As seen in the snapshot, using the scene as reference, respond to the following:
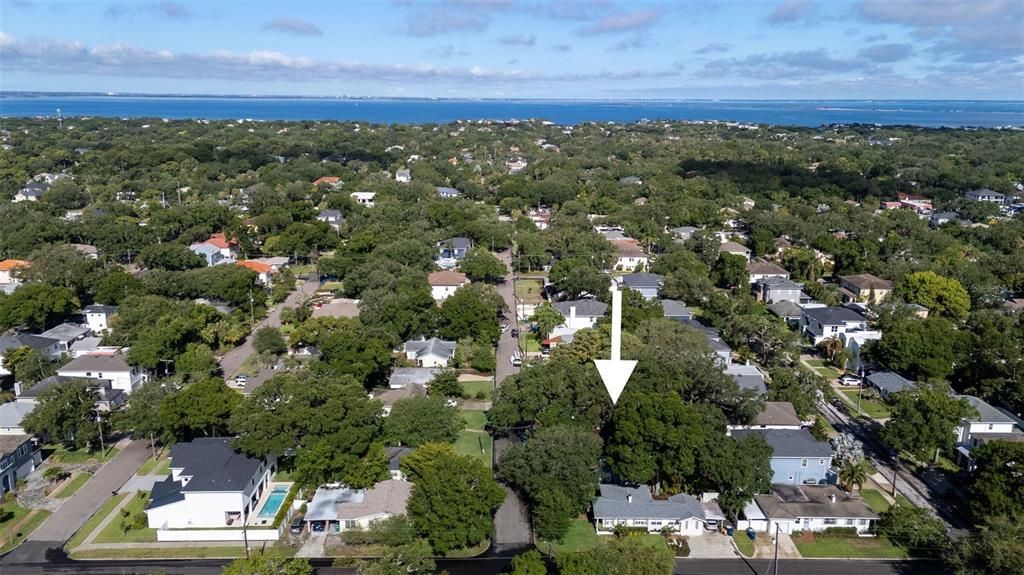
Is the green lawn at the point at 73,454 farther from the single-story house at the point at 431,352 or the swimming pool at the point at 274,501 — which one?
the single-story house at the point at 431,352

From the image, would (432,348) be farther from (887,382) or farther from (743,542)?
(887,382)

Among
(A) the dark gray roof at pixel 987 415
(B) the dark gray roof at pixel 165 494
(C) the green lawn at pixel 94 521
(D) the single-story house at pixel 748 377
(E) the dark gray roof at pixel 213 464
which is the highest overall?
(A) the dark gray roof at pixel 987 415

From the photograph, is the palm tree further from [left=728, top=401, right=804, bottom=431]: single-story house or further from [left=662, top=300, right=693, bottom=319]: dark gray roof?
[left=662, top=300, right=693, bottom=319]: dark gray roof

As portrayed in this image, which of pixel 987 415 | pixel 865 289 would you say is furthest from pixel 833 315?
pixel 987 415

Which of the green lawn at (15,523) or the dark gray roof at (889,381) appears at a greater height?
the dark gray roof at (889,381)

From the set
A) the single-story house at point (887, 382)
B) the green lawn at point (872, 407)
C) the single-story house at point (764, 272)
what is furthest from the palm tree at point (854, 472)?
the single-story house at point (764, 272)
